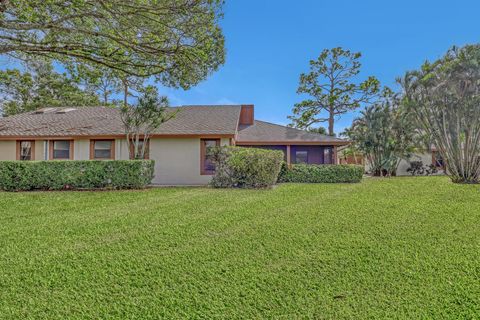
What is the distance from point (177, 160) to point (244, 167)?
15.6 feet

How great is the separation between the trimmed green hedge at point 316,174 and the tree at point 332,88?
590 inches

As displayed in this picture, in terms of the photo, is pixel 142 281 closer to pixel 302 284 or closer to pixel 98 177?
pixel 302 284

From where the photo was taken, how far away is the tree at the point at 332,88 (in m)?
27.7

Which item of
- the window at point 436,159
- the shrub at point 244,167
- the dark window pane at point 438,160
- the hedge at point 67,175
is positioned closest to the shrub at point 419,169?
the dark window pane at point 438,160

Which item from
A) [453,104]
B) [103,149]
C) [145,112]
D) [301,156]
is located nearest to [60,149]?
[103,149]

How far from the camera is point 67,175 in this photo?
1095 cm

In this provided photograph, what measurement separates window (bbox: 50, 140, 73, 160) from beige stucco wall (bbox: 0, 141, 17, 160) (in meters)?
2.07

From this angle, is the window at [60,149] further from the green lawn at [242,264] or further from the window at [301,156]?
the window at [301,156]

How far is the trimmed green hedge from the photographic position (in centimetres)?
1405

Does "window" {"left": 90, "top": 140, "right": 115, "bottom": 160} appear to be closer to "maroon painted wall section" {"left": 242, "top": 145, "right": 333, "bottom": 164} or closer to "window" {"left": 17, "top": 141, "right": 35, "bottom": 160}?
"window" {"left": 17, "top": 141, "right": 35, "bottom": 160}

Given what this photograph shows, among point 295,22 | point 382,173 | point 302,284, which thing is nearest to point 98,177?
point 302,284

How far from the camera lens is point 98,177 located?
11109 mm

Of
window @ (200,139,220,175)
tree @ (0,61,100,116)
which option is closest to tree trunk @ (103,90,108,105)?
tree @ (0,61,100,116)

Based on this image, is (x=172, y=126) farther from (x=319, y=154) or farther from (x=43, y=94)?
(x=43, y=94)
